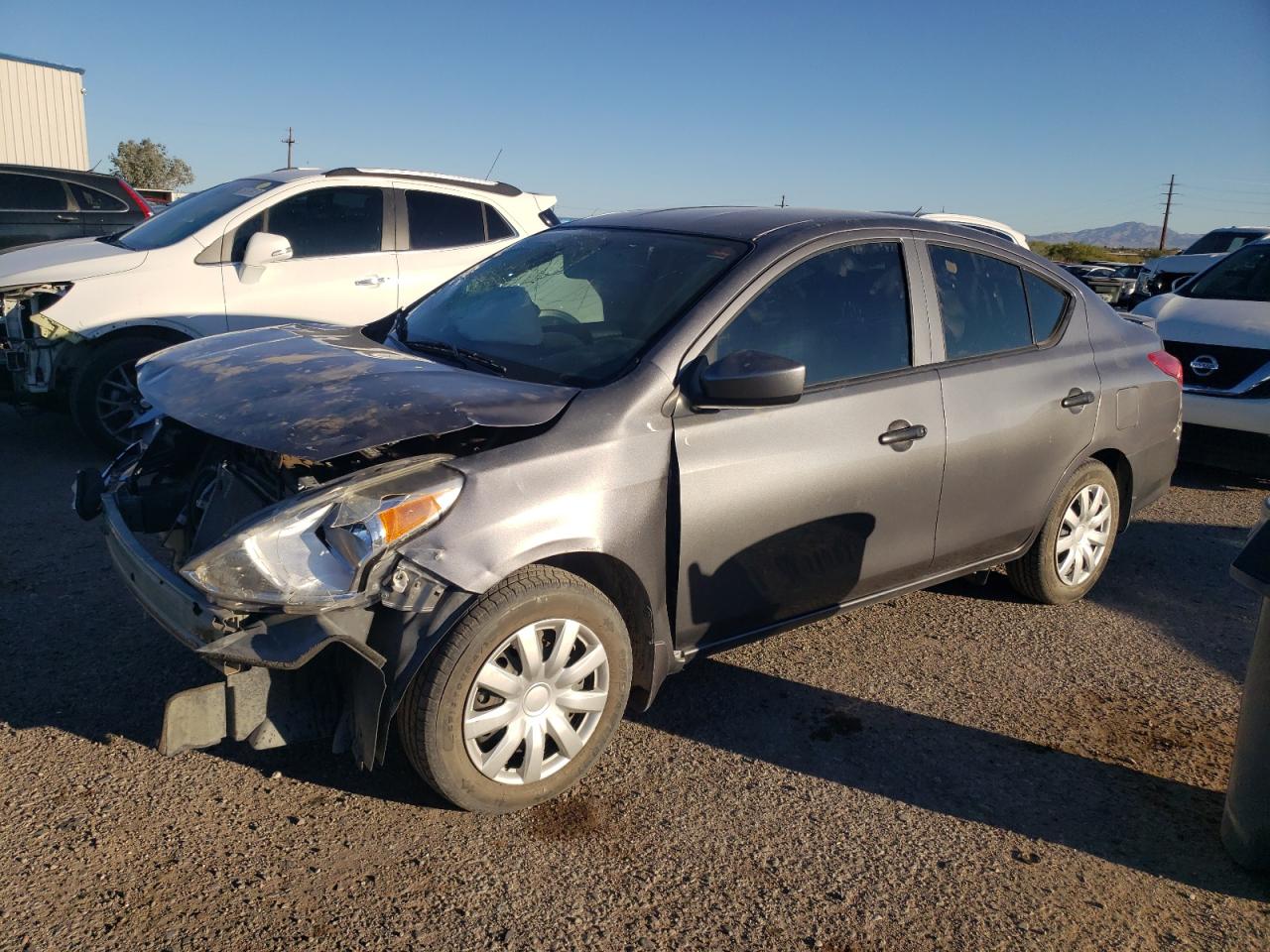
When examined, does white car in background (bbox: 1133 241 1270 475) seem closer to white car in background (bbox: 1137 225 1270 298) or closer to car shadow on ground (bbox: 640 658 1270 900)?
car shadow on ground (bbox: 640 658 1270 900)

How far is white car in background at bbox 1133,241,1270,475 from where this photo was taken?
7.06 meters

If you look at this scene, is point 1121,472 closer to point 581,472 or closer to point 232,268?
point 581,472

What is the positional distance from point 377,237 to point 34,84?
24.5 metres

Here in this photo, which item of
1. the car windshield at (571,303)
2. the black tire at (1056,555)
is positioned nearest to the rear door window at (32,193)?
the car windshield at (571,303)

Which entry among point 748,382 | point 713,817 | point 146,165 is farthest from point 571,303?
point 146,165

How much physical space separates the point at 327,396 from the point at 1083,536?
3.58m

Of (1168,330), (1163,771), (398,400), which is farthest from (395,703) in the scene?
(1168,330)

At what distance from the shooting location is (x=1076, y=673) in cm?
434

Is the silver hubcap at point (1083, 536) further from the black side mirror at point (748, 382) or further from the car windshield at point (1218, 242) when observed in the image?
the car windshield at point (1218, 242)

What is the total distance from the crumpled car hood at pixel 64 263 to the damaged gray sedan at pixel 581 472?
10.3ft

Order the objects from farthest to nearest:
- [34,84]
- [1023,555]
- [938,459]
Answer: [34,84]
[1023,555]
[938,459]

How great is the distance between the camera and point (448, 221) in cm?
795

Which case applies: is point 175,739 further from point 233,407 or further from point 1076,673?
point 1076,673

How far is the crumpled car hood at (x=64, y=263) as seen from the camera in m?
6.45
